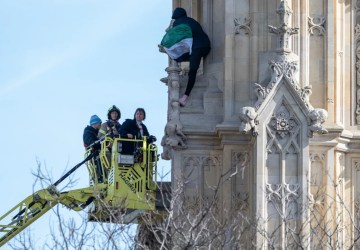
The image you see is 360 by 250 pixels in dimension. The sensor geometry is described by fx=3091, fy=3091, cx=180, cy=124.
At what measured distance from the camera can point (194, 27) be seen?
70188 mm

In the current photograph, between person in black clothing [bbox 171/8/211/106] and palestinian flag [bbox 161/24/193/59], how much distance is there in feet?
0.33

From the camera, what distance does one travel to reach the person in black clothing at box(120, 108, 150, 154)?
2729 inches

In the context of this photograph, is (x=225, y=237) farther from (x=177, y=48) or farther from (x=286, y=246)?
(x=177, y=48)

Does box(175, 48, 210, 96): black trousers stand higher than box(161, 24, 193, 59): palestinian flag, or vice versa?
box(161, 24, 193, 59): palestinian flag

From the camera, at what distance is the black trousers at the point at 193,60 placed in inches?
2731

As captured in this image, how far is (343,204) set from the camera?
6612cm

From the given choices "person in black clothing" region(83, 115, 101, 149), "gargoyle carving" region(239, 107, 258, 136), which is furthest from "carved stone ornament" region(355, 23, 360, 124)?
"person in black clothing" region(83, 115, 101, 149)

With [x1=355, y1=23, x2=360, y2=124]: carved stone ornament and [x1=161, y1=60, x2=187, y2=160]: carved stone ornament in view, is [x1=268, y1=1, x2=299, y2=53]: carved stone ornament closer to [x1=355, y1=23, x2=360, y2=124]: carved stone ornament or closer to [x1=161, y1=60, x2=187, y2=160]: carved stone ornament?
[x1=355, y1=23, x2=360, y2=124]: carved stone ornament

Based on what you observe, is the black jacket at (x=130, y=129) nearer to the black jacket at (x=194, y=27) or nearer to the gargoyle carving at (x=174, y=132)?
the gargoyle carving at (x=174, y=132)

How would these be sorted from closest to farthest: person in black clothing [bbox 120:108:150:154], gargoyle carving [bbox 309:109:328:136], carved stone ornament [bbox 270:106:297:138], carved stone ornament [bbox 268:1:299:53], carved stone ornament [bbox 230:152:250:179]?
gargoyle carving [bbox 309:109:328:136], carved stone ornament [bbox 270:106:297:138], carved stone ornament [bbox 268:1:299:53], carved stone ornament [bbox 230:152:250:179], person in black clothing [bbox 120:108:150:154]

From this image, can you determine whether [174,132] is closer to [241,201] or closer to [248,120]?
[241,201]

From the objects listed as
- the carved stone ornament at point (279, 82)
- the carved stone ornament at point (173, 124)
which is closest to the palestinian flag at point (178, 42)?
the carved stone ornament at point (173, 124)

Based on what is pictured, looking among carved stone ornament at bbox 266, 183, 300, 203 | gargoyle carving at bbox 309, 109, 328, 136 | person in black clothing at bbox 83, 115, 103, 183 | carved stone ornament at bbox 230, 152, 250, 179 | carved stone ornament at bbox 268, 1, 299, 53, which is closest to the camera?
carved stone ornament at bbox 266, 183, 300, 203

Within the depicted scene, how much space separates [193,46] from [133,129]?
7.72 feet
